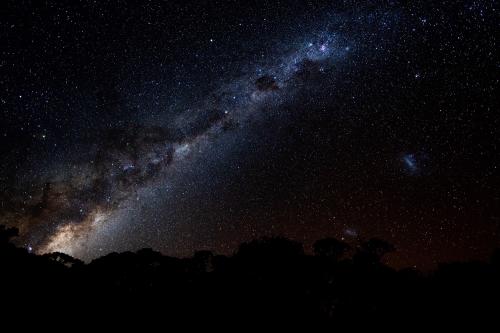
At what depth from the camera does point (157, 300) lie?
58.8 feet

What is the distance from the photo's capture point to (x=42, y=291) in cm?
1491

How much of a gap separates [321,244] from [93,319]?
42.8 feet

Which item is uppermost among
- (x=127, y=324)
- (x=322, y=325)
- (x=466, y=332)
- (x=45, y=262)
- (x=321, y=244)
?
(x=45, y=262)

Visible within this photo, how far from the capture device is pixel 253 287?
62.3 ft

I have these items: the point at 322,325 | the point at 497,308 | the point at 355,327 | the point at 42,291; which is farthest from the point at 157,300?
the point at 497,308

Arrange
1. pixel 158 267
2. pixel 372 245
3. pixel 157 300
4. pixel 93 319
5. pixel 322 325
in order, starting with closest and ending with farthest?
pixel 93 319
pixel 322 325
pixel 157 300
pixel 158 267
pixel 372 245

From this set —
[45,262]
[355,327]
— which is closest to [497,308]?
[355,327]

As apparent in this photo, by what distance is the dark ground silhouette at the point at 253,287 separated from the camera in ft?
51.9

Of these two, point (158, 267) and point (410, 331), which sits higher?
point (158, 267)

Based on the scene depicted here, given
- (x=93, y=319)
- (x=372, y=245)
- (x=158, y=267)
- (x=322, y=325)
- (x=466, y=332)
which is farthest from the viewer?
(x=372, y=245)

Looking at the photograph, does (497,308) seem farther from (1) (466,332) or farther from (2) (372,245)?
(2) (372,245)

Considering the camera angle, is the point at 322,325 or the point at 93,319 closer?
the point at 93,319

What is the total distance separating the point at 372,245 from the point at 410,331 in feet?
26.6

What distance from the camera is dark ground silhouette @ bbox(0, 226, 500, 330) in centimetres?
1582
